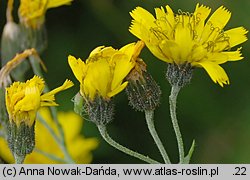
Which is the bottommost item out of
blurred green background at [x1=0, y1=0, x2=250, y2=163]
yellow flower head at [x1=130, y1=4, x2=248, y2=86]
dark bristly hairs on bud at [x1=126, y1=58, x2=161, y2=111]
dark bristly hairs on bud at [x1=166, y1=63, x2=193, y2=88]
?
blurred green background at [x1=0, y1=0, x2=250, y2=163]

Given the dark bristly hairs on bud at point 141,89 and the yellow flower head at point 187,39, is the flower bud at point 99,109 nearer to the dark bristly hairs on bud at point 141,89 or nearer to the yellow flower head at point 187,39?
the dark bristly hairs on bud at point 141,89

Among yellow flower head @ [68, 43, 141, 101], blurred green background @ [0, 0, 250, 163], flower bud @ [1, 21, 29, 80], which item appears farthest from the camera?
blurred green background @ [0, 0, 250, 163]

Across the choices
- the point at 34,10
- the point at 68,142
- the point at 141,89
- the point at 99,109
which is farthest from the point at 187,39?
the point at 68,142

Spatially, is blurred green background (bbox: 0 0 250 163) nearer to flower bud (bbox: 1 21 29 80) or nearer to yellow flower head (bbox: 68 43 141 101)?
flower bud (bbox: 1 21 29 80)

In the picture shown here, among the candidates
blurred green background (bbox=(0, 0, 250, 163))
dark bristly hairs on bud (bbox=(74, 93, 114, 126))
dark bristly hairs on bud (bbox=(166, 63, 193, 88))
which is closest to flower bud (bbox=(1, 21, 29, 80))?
blurred green background (bbox=(0, 0, 250, 163))

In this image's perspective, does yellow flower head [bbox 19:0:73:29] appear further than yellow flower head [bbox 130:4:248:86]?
Yes

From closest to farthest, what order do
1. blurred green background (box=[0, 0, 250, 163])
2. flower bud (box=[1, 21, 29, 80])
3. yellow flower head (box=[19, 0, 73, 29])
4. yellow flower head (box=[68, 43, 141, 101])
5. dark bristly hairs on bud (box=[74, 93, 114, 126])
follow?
yellow flower head (box=[68, 43, 141, 101]) < dark bristly hairs on bud (box=[74, 93, 114, 126]) < yellow flower head (box=[19, 0, 73, 29]) < flower bud (box=[1, 21, 29, 80]) < blurred green background (box=[0, 0, 250, 163])

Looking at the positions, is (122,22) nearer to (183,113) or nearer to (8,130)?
(183,113)

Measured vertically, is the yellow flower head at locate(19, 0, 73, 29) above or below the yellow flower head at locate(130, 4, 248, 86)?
below
